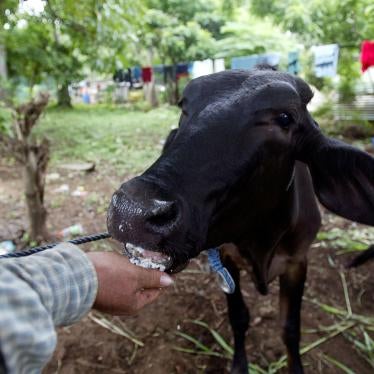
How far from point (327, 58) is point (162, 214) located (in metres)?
9.18

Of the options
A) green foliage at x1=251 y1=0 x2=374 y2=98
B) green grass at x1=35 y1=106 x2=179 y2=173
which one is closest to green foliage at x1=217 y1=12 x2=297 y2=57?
green foliage at x1=251 y1=0 x2=374 y2=98

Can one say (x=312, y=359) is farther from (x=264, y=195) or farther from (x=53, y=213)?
(x=53, y=213)

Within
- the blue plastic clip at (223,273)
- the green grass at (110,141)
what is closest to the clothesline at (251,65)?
the blue plastic clip at (223,273)

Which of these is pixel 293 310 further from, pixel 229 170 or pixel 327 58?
pixel 327 58

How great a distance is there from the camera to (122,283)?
Result: 127 cm

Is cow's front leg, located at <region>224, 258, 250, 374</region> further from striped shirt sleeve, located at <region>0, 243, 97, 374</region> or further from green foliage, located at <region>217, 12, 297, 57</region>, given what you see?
green foliage, located at <region>217, 12, 297, 57</region>

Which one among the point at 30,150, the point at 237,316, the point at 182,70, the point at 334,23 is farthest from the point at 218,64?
the point at 237,316

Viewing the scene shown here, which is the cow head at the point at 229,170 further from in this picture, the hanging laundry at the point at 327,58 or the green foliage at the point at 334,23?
the hanging laundry at the point at 327,58

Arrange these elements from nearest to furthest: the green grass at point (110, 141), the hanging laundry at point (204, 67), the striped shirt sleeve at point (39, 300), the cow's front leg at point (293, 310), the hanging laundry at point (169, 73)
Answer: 1. the striped shirt sleeve at point (39, 300)
2. the cow's front leg at point (293, 310)
3. the green grass at point (110, 141)
4. the hanging laundry at point (204, 67)
5. the hanging laundry at point (169, 73)

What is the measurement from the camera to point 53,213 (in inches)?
194

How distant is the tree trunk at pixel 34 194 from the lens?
3.65m

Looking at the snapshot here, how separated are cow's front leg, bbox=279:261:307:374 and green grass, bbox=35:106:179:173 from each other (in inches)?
179

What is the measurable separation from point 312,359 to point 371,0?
299 inches

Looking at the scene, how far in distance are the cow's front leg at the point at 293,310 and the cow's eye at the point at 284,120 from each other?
106 centimetres
